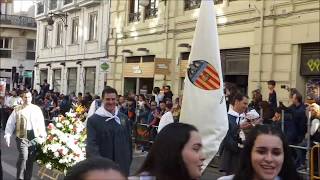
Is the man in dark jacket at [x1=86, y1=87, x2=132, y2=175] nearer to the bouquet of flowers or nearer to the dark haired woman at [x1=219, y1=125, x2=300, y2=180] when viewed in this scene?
the bouquet of flowers

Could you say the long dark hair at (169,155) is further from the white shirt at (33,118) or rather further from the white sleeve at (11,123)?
the white sleeve at (11,123)

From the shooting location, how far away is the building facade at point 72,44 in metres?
30.9

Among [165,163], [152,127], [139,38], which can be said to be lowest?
[152,127]

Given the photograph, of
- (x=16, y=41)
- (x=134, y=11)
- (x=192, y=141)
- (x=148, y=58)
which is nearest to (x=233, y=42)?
(x=148, y=58)

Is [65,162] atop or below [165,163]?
below

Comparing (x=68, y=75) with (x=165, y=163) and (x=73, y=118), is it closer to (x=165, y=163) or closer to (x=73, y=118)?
(x=73, y=118)

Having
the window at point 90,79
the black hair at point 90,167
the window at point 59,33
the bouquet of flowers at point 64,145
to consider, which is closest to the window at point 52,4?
the window at point 59,33

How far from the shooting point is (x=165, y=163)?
3.03m

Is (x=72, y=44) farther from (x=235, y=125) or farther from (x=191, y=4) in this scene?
(x=235, y=125)

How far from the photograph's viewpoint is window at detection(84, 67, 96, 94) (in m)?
31.5

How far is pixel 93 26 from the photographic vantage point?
32312 mm

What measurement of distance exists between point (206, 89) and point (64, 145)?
3636mm

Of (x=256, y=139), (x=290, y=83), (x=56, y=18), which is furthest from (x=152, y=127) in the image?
(x=56, y=18)

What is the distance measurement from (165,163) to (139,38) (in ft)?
77.5
